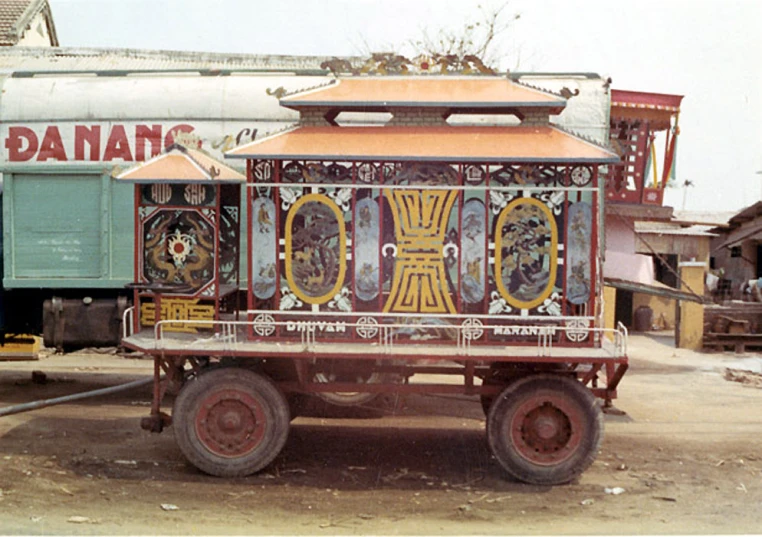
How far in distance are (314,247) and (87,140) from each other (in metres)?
5.03

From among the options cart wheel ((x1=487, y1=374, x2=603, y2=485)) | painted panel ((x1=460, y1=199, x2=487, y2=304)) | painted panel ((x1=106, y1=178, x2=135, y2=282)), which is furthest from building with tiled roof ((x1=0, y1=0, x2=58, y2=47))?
cart wheel ((x1=487, y1=374, x2=603, y2=485))

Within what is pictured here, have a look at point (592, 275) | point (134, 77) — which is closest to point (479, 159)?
point (592, 275)

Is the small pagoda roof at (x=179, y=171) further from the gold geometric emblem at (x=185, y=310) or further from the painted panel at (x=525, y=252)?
the painted panel at (x=525, y=252)

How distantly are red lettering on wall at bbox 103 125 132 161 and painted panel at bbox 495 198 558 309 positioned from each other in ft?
19.6

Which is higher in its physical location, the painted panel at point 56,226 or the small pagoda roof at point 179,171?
the small pagoda roof at point 179,171

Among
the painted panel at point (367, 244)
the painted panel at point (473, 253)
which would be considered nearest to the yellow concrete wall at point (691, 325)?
the painted panel at point (473, 253)

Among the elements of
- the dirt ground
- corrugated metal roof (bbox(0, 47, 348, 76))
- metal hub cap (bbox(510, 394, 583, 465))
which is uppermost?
corrugated metal roof (bbox(0, 47, 348, 76))

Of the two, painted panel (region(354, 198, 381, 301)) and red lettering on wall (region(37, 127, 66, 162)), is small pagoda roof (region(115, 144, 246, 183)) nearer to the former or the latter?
painted panel (region(354, 198, 381, 301))

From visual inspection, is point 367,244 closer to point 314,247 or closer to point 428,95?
point 314,247

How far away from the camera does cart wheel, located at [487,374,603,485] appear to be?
8320 mm

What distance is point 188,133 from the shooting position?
12.0 metres

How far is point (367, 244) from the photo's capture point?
341 inches

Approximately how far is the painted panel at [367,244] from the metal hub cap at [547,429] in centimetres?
195

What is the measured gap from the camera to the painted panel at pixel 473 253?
8.62 metres
